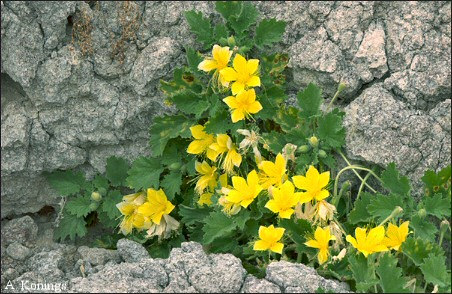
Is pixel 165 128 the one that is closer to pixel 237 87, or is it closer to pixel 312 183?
pixel 237 87

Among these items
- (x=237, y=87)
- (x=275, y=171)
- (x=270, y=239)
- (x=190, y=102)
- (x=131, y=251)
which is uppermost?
(x=237, y=87)

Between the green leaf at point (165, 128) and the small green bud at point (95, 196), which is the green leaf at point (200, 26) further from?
the small green bud at point (95, 196)

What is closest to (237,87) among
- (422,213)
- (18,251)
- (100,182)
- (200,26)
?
(200,26)

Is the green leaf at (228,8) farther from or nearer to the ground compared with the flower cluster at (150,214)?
farther from the ground

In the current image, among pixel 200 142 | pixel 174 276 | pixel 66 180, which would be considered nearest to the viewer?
pixel 174 276

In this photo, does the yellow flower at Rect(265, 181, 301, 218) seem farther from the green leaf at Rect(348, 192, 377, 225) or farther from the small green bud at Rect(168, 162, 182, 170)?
the small green bud at Rect(168, 162, 182, 170)

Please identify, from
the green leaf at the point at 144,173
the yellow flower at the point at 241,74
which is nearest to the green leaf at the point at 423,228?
the yellow flower at the point at 241,74

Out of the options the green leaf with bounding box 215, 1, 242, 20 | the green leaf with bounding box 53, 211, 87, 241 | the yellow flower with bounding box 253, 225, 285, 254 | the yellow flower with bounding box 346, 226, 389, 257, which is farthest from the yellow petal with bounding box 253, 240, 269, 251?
the green leaf with bounding box 215, 1, 242, 20
